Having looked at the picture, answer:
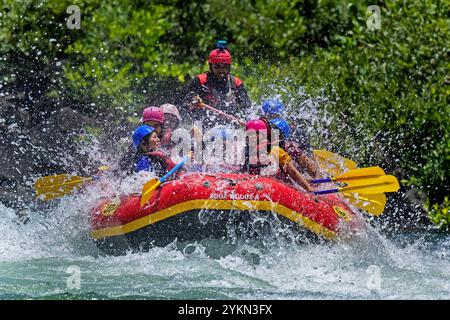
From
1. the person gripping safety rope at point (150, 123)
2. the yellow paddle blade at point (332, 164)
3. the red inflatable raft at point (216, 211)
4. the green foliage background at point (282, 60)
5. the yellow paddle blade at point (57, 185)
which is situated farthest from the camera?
the green foliage background at point (282, 60)

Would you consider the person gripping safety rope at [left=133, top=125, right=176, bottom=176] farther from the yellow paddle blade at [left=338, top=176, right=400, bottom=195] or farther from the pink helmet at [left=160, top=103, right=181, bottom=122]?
the yellow paddle blade at [left=338, top=176, right=400, bottom=195]

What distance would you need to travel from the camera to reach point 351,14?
12.1 metres

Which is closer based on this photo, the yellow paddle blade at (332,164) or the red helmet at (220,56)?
the yellow paddle blade at (332,164)

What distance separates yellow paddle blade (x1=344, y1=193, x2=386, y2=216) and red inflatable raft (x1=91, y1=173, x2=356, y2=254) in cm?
68

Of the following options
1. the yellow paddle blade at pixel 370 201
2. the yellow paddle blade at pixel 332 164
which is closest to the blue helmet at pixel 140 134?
the yellow paddle blade at pixel 332 164

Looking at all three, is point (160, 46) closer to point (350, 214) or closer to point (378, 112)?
point (378, 112)

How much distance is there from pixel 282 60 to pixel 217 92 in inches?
117

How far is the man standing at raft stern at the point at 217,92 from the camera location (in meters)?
9.81

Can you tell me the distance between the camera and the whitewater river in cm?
Answer: 722

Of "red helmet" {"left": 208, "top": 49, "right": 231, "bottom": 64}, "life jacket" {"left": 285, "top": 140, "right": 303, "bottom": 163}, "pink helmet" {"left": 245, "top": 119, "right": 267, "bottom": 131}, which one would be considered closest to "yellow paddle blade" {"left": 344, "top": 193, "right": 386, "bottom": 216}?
"life jacket" {"left": 285, "top": 140, "right": 303, "bottom": 163}

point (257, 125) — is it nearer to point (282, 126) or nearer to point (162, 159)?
point (282, 126)

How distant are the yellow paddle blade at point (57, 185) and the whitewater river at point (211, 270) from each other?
0.11 metres

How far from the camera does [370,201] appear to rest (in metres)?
8.84

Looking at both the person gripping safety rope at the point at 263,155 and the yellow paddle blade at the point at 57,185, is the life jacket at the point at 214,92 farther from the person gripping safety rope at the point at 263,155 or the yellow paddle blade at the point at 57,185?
the person gripping safety rope at the point at 263,155
